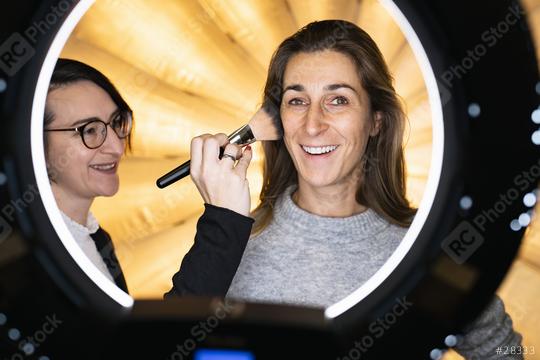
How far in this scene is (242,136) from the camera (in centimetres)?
87

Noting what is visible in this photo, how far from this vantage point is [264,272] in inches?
37.2

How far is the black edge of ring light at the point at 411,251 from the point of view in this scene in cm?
61

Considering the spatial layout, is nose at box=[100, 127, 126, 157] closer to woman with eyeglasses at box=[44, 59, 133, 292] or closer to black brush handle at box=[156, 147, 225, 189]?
woman with eyeglasses at box=[44, 59, 133, 292]

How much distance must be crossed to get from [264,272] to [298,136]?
193 millimetres

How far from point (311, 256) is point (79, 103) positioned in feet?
1.25

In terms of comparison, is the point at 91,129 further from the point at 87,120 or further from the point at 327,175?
the point at 327,175

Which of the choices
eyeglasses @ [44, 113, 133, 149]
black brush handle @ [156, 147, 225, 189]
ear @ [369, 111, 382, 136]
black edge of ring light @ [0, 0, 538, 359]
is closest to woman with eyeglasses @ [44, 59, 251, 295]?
eyeglasses @ [44, 113, 133, 149]

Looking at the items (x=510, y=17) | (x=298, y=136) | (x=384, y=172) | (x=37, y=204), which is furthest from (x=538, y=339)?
(x=37, y=204)

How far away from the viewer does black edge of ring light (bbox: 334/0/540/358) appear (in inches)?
24.2

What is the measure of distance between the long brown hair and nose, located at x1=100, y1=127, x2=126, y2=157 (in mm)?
207

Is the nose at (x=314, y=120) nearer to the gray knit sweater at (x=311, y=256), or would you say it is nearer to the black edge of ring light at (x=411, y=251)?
the gray knit sweater at (x=311, y=256)

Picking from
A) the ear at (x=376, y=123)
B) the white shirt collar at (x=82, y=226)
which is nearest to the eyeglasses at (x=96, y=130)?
the white shirt collar at (x=82, y=226)

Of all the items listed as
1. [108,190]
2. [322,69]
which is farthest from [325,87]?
[108,190]

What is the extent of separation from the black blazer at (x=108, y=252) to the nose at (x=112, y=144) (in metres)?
0.12
